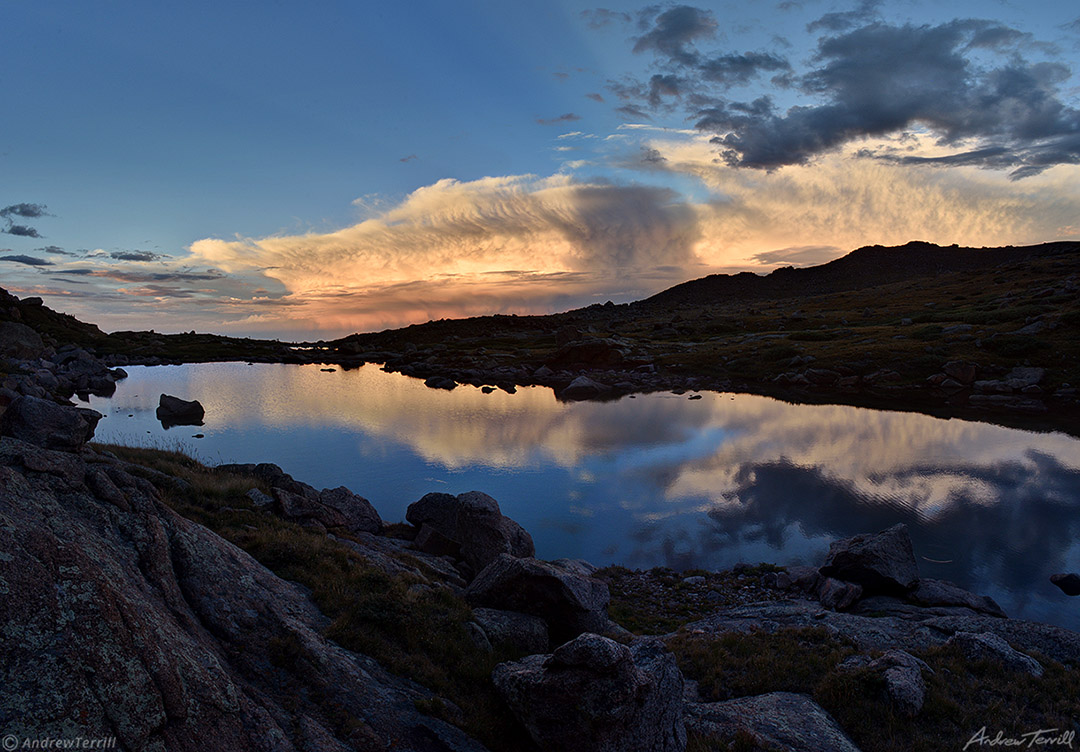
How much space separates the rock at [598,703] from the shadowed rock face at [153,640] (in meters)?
2.11

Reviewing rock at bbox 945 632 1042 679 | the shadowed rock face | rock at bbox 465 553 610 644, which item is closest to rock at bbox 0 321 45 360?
the shadowed rock face

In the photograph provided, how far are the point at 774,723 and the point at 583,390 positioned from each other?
267 feet

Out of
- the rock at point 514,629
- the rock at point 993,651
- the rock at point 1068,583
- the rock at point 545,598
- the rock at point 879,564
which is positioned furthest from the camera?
the rock at point 1068,583

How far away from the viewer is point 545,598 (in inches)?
739

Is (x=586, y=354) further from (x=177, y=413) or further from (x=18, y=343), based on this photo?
(x=18, y=343)

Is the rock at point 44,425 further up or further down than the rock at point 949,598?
further up

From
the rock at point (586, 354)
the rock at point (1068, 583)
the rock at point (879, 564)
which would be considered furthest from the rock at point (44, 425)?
the rock at point (586, 354)

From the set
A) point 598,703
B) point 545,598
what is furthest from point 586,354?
point 598,703

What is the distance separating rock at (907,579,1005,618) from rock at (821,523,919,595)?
48 centimetres

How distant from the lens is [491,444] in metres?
57.4

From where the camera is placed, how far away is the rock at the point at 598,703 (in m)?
11.9

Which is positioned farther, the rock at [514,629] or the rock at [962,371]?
the rock at [962,371]

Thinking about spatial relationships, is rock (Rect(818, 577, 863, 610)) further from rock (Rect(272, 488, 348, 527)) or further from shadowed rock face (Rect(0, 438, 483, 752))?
rock (Rect(272, 488, 348, 527))

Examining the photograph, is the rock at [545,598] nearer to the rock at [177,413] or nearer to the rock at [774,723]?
the rock at [774,723]
